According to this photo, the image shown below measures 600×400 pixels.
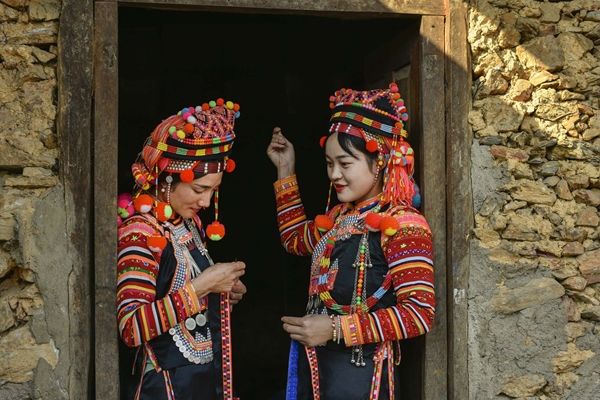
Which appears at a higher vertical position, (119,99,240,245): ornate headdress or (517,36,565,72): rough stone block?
(517,36,565,72): rough stone block

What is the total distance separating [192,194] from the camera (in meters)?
3.51

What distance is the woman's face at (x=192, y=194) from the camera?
350 centimetres

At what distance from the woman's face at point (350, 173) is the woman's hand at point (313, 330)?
58 centimetres

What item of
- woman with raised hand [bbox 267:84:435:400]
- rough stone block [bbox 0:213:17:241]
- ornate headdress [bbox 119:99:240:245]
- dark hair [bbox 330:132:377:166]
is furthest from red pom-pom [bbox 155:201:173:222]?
dark hair [bbox 330:132:377:166]

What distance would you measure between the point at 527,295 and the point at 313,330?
1.03m

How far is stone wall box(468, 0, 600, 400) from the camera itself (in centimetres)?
359

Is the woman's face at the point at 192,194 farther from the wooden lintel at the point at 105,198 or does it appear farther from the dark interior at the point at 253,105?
the dark interior at the point at 253,105

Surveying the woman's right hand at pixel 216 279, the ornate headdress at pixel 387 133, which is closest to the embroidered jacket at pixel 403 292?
the ornate headdress at pixel 387 133

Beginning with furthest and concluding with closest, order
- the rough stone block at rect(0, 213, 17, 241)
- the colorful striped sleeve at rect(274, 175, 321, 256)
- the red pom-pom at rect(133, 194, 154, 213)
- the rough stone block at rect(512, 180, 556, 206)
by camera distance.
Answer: the colorful striped sleeve at rect(274, 175, 321, 256)
the rough stone block at rect(512, 180, 556, 206)
the red pom-pom at rect(133, 194, 154, 213)
the rough stone block at rect(0, 213, 17, 241)

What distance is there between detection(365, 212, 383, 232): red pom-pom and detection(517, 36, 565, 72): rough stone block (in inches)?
41.0

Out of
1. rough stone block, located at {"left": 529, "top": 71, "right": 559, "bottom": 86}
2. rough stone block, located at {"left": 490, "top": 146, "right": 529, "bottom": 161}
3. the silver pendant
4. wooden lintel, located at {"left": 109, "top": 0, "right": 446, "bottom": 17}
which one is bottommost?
the silver pendant

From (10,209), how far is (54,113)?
1.45ft

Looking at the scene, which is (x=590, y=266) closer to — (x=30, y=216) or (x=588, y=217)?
(x=588, y=217)

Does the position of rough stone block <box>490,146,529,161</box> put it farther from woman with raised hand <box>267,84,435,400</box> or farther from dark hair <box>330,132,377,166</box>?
dark hair <box>330,132,377,166</box>
